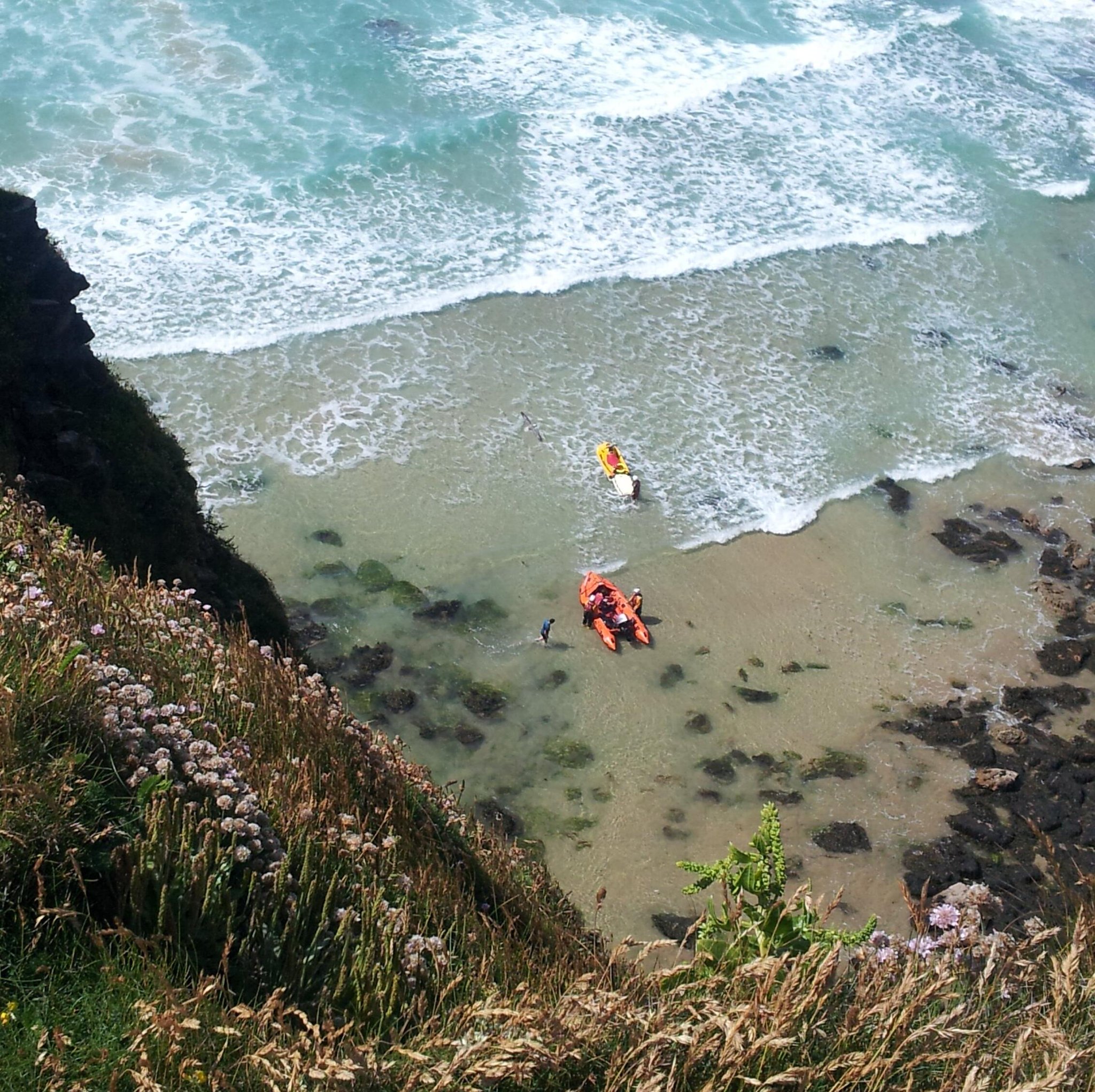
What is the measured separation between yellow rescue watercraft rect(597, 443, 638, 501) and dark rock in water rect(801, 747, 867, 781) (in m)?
6.25

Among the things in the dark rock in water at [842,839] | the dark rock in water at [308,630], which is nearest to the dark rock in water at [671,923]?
the dark rock in water at [842,839]

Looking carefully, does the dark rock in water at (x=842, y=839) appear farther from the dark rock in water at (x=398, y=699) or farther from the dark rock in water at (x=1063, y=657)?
the dark rock in water at (x=398, y=699)

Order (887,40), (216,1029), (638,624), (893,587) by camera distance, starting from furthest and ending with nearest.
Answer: (887,40) → (893,587) → (638,624) → (216,1029)

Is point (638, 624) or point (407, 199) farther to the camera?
point (407, 199)

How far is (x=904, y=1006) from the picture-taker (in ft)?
16.4

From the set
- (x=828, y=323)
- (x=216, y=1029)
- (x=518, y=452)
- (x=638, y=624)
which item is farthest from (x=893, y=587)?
(x=216, y=1029)

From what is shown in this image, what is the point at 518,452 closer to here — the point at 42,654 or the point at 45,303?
the point at 45,303

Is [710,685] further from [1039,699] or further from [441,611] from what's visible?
[1039,699]

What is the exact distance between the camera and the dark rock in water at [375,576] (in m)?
18.3

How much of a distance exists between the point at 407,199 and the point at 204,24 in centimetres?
1124

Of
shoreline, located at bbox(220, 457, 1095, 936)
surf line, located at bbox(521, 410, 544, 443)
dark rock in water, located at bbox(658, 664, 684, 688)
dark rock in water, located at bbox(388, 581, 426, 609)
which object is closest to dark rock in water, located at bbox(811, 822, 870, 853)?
shoreline, located at bbox(220, 457, 1095, 936)

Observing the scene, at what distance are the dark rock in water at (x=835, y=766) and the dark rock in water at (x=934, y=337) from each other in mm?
13230

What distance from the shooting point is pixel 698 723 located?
16625 millimetres

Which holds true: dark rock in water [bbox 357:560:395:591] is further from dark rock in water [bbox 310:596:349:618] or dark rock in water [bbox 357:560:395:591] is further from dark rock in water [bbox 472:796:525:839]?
dark rock in water [bbox 472:796:525:839]
